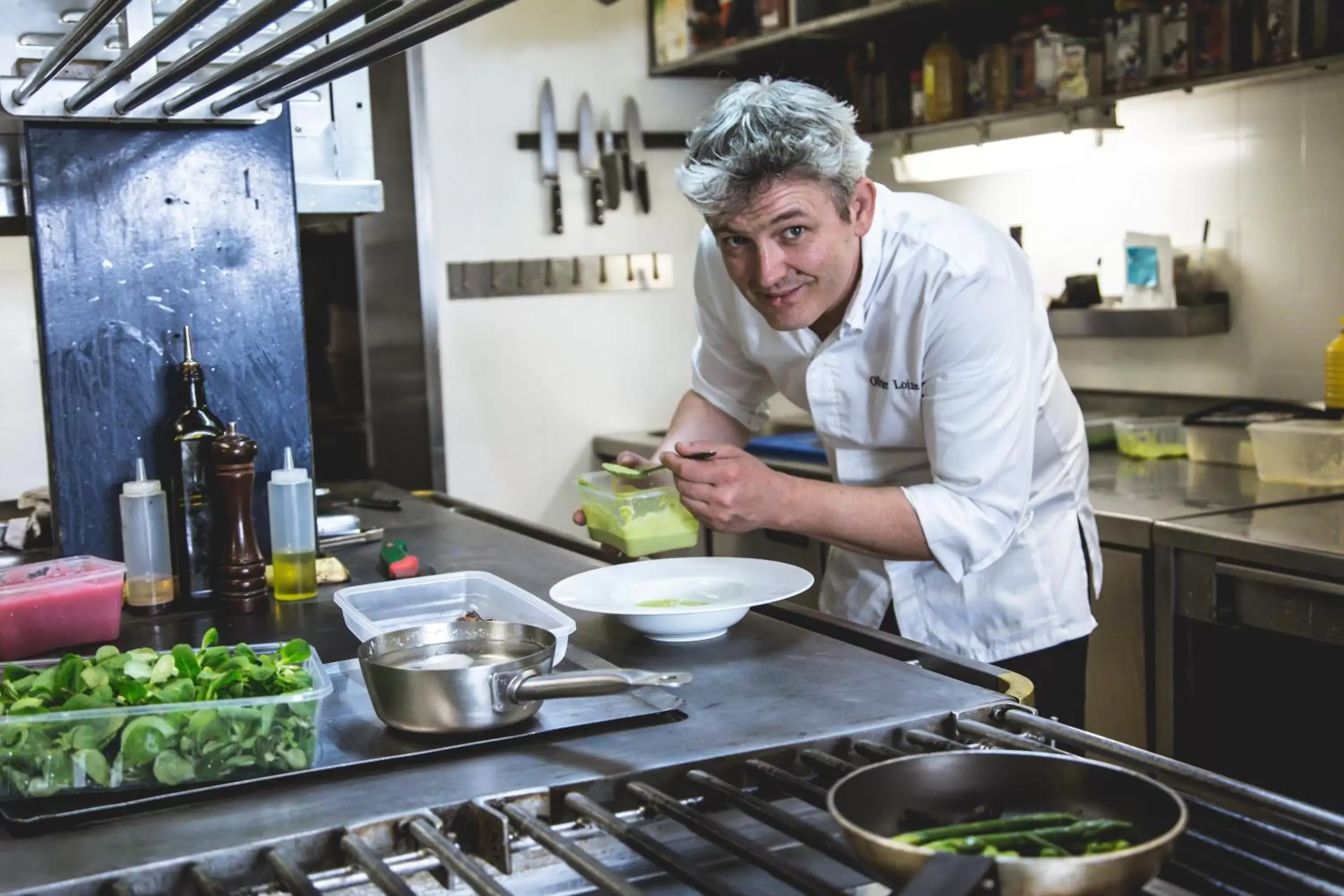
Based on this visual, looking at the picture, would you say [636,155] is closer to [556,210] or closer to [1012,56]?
[556,210]

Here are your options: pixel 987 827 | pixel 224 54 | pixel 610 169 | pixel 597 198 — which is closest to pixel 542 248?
pixel 597 198

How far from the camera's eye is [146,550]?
6.50 feet

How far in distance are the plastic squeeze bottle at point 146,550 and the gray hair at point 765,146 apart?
910mm

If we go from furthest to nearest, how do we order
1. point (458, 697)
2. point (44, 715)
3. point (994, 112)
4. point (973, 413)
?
1. point (994, 112)
2. point (973, 413)
3. point (458, 697)
4. point (44, 715)

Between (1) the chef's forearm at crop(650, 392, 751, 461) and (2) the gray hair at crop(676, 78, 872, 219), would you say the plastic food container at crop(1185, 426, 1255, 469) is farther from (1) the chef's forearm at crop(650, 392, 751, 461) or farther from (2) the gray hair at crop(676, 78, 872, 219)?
(2) the gray hair at crop(676, 78, 872, 219)

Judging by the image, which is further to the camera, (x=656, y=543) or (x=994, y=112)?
(x=994, y=112)

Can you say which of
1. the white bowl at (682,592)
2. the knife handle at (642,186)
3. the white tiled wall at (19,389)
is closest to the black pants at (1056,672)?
the white bowl at (682,592)

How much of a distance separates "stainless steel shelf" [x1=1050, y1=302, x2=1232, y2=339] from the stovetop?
2402 mm

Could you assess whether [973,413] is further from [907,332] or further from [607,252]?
[607,252]

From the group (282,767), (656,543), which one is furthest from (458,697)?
(656,543)

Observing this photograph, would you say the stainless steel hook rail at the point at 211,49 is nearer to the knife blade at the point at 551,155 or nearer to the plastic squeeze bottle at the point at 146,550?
the plastic squeeze bottle at the point at 146,550

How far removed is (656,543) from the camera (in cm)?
195

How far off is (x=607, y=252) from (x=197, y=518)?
2.75m

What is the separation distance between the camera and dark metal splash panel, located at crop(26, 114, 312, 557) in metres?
2.06
